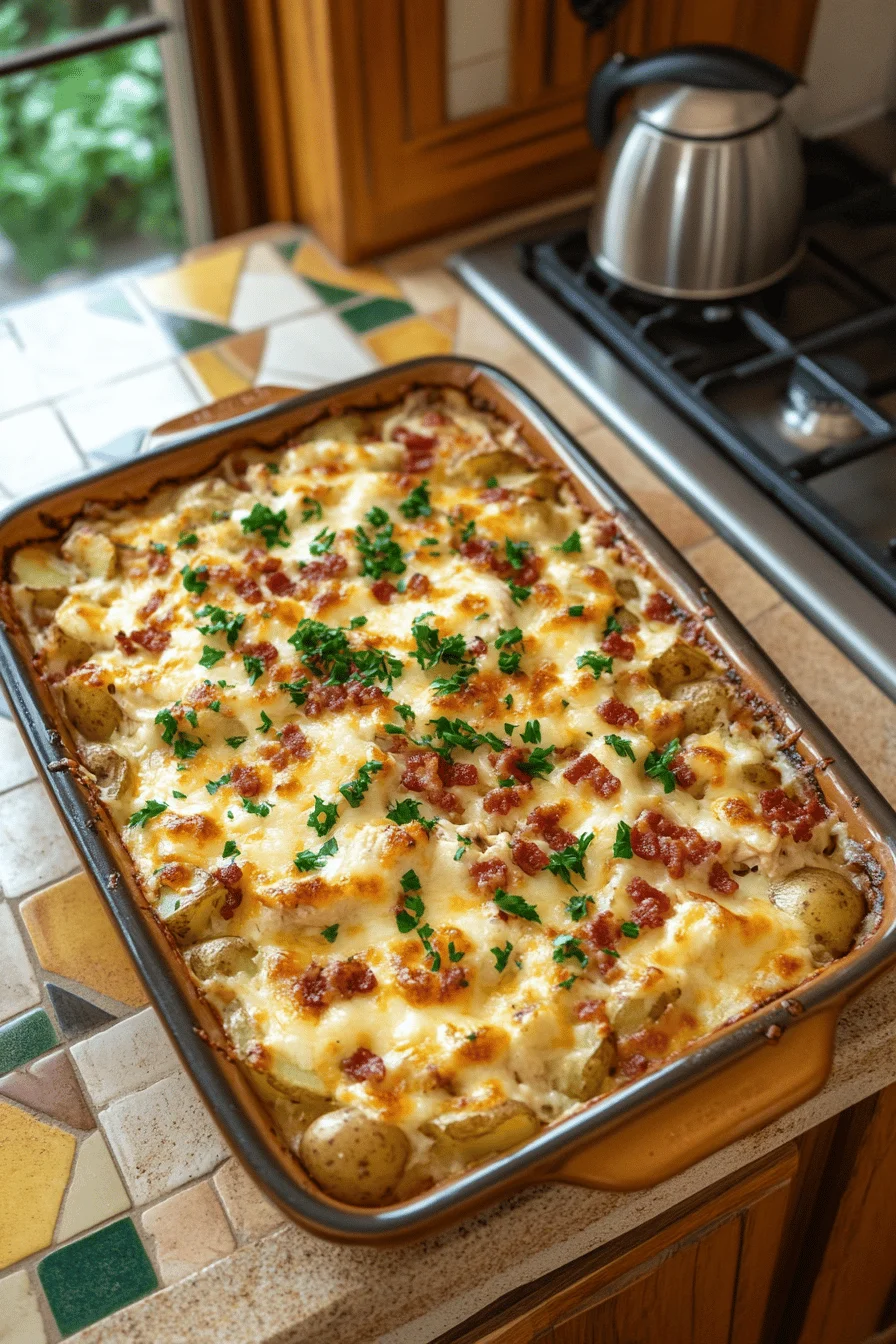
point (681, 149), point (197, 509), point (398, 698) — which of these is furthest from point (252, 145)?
point (398, 698)

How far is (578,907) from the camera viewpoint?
3.65 feet

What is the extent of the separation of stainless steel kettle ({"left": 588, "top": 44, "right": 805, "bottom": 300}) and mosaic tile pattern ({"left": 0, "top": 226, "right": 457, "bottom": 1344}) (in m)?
0.30

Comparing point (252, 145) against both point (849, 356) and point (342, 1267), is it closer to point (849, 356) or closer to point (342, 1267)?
point (849, 356)

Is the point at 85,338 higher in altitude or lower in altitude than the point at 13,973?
higher

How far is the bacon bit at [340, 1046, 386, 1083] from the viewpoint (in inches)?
39.6

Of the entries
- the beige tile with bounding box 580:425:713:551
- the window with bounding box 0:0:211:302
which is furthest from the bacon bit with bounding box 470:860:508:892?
the window with bounding box 0:0:211:302

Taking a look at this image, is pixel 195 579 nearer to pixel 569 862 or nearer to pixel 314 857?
pixel 314 857

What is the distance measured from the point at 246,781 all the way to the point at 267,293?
3.25 ft

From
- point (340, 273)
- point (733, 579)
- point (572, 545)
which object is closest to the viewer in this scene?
point (572, 545)

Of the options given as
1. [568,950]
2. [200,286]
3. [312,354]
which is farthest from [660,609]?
[200,286]

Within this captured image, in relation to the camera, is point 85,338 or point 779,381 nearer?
point 779,381

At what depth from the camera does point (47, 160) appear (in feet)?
11.3

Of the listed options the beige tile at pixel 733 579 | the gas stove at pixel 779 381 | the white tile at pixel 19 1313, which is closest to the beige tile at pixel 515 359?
the gas stove at pixel 779 381

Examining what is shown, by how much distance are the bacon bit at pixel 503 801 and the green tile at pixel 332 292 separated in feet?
3.24
